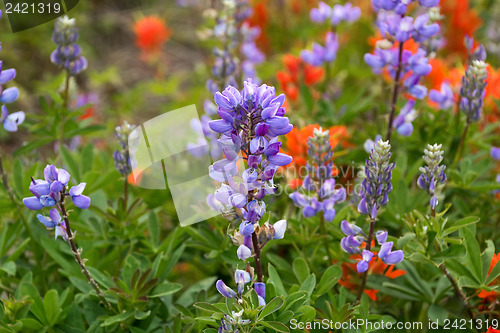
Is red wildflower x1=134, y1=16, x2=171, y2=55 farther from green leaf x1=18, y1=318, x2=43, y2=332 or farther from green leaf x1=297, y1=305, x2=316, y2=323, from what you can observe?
green leaf x1=297, y1=305, x2=316, y2=323

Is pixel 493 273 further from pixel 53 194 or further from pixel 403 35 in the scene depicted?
pixel 53 194

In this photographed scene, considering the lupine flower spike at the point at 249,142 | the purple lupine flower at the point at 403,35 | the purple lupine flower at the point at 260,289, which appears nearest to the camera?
the lupine flower spike at the point at 249,142

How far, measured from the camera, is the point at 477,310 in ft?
5.65

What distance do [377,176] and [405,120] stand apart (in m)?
0.67

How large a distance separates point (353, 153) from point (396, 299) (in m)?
0.66

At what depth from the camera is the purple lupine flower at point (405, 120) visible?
193cm

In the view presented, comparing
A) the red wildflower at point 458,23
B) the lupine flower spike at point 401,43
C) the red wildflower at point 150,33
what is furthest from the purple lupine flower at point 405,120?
the red wildflower at point 150,33

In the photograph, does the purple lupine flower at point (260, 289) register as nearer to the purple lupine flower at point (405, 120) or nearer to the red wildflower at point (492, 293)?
the red wildflower at point (492, 293)

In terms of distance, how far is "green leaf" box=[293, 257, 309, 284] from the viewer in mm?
1658

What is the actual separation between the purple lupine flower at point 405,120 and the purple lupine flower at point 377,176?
560 millimetres

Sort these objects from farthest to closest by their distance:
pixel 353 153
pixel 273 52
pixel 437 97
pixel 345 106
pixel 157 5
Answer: pixel 157 5 → pixel 273 52 → pixel 345 106 → pixel 353 153 → pixel 437 97

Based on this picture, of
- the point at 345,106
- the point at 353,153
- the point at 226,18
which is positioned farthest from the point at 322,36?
the point at 353,153

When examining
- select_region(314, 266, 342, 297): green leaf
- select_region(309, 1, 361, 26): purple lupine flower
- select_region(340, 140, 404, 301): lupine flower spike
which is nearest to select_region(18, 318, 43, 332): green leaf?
select_region(314, 266, 342, 297): green leaf

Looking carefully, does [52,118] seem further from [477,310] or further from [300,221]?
[477,310]
